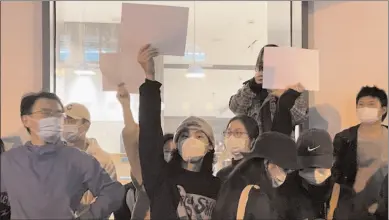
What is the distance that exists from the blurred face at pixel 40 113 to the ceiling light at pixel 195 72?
517 millimetres

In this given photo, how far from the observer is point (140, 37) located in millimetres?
1392

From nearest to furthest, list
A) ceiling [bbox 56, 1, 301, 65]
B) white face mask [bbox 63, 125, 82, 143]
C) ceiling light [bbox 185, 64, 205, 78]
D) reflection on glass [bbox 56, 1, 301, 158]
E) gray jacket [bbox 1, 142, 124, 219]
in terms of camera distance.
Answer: gray jacket [bbox 1, 142, 124, 219]
white face mask [bbox 63, 125, 82, 143]
reflection on glass [bbox 56, 1, 301, 158]
ceiling [bbox 56, 1, 301, 65]
ceiling light [bbox 185, 64, 205, 78]

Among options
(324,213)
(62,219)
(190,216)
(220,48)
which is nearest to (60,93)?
(62,219)

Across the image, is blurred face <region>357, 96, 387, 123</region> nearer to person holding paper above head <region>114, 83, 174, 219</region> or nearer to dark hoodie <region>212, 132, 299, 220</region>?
dark hoodie <region>212, 132, 299, 220</region>

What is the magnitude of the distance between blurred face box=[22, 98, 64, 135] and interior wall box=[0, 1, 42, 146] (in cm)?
17

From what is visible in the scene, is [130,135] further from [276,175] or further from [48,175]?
[276,175]

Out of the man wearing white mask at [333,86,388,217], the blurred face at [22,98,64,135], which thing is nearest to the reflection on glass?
the blurred face at [22,98,64,135]

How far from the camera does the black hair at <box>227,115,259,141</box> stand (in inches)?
55.9

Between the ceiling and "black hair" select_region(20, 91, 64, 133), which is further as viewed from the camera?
the ceiling

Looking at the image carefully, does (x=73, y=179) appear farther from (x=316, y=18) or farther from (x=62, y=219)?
(x=316, y=18)

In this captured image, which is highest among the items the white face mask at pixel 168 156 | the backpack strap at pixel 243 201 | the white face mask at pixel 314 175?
the white face mask at pixel 168 156

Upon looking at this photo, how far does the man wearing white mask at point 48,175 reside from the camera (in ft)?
4.12

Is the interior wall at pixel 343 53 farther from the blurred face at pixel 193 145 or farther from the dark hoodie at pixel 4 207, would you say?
the dark hoodie at pixel 4 207

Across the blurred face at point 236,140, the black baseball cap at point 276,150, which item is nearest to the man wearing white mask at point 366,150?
the black baseball cap at point 276,150
